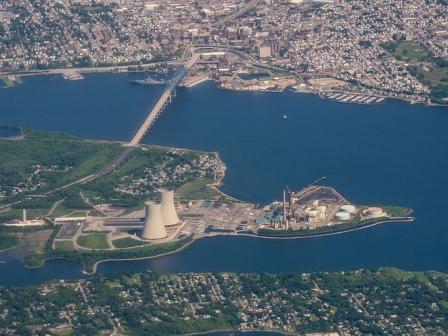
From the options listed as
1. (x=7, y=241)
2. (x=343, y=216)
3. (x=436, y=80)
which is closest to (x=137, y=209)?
(x=7, y=241)

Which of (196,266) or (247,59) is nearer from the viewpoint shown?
(196,266)

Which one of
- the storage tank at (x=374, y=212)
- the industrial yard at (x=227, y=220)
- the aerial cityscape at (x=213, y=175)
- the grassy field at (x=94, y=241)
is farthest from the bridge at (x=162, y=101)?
the storage tank at (x=374, y=212)

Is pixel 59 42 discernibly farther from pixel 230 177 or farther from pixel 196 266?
pixel 196 266

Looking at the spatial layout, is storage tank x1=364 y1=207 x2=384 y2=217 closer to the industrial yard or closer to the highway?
the industrial yard

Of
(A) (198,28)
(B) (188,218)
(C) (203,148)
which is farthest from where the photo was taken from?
(A) (198,28)

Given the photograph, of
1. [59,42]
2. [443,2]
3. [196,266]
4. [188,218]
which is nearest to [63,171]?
[188,218]

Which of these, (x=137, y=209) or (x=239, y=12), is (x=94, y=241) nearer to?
(x=137, y=209)
